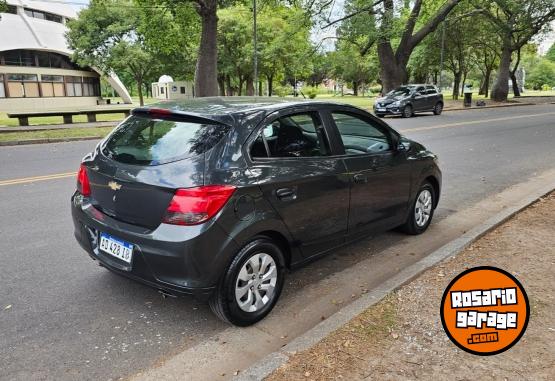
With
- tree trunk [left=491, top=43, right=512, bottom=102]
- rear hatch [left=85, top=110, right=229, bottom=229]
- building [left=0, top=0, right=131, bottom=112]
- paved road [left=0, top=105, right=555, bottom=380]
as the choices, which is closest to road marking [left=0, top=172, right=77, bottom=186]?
paved road [left=0, top=105, right=555, bottom=380]

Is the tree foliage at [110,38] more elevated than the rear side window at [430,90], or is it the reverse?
the tree foliage at [110,38]

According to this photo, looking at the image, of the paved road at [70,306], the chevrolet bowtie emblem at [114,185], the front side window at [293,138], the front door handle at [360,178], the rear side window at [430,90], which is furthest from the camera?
the rear side window at [430,90]

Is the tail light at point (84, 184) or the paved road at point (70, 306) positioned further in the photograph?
the tail light at point (84, 184)

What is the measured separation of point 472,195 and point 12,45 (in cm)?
4349

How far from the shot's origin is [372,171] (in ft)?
14.5

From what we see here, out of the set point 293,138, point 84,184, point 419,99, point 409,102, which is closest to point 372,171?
Result: point 293,138

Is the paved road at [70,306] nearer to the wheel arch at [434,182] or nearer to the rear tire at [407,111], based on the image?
the wheel arch at [434,182]

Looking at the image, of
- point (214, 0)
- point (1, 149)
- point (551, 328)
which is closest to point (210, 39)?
point (214, 0)

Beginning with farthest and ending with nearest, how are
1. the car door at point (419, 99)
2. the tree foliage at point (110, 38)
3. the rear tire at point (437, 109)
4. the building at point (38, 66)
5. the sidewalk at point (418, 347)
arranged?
the building at point (38, 66) < the tree foliage at point (110, 38) < the rear tire at point (437, 109) < the car door at point (419, 99) < the sidewalk at point (418, 347)

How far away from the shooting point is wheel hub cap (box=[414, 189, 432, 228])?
17.4ft

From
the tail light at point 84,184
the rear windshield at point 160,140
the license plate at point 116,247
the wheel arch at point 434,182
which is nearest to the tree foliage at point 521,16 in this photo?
the wheel arch at point 434,182

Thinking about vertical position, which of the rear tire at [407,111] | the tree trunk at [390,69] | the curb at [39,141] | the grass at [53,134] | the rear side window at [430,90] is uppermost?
the tree trunk at [390,69]

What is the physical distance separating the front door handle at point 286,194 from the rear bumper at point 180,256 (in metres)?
0.52

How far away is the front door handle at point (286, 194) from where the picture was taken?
3485 mm
